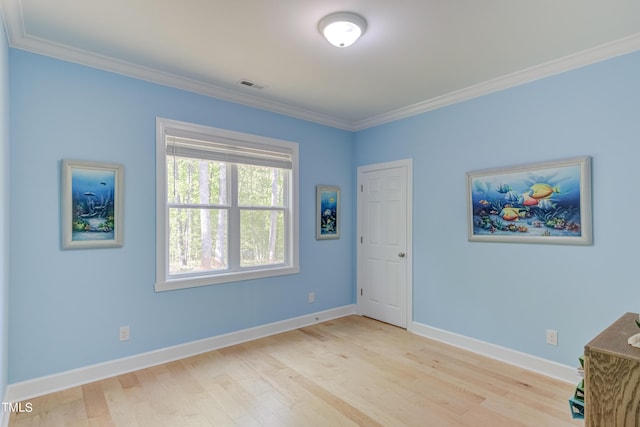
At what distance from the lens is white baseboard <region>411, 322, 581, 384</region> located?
109 inches

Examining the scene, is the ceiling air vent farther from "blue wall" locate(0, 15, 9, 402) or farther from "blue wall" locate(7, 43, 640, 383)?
"blue wall" locate(0, 15, 9, 402)

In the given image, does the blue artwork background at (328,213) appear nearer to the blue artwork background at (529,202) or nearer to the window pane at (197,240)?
the window pane at (197,240)

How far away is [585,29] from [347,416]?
3.13 metres

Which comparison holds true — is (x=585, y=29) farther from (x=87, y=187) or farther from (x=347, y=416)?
(x=87, y=187)

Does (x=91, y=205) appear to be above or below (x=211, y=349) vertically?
above

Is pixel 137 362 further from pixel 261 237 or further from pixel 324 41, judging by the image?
pixel 324 41

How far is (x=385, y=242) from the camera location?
4.32 meters

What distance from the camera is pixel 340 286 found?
15.0 ft

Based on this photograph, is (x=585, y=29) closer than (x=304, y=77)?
Yes

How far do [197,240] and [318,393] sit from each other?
6.05 feet

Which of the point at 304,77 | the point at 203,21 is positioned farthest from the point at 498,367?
the point at 203,21

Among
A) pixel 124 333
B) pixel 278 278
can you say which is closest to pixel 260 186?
pixel 278 278

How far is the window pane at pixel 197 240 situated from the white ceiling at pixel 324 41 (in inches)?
49.2

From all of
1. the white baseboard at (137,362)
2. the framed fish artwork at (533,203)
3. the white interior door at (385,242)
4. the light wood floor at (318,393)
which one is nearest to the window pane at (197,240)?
the white baseboard at (137,362)
